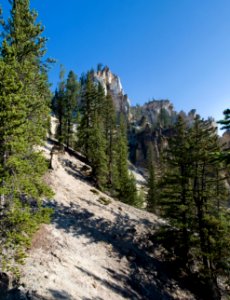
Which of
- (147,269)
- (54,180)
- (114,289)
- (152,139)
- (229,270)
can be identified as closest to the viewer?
(114,289)

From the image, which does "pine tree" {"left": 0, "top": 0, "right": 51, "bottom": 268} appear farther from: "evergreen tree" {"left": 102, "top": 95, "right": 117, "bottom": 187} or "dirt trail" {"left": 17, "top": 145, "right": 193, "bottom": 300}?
"evergreen tree" {"left": 102, "top": 95, "right": 117, "bottom": 187}

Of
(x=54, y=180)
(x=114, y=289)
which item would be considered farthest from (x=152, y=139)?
(x=114, y=289)

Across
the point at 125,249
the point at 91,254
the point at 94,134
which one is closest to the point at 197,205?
the point at 125,249

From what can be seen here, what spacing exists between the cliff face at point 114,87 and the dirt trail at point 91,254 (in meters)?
137

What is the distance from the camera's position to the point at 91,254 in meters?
19.2

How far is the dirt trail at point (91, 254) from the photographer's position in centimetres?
1409

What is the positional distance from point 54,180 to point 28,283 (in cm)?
1547

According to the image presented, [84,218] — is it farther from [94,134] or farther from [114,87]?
[114,87]

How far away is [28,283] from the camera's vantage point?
493 inches

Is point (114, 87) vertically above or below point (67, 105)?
above

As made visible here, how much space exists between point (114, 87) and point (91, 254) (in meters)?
170

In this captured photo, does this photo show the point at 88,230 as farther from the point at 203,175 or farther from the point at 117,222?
the point at 203,175

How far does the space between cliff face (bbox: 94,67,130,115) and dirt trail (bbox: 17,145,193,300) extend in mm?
136671

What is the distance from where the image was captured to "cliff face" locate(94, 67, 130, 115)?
16788cm
